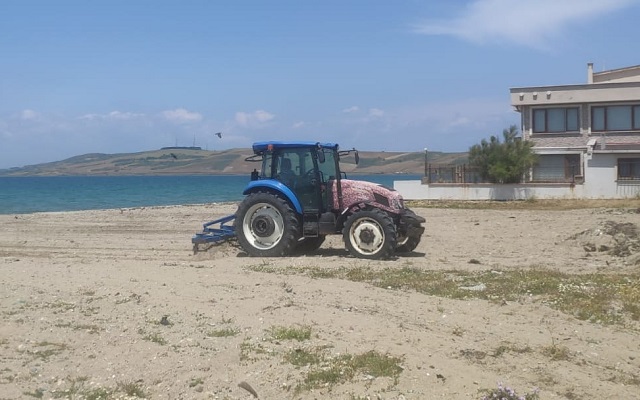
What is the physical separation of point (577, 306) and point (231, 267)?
6939 millimetres

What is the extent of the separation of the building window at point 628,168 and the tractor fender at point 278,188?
2737 cm

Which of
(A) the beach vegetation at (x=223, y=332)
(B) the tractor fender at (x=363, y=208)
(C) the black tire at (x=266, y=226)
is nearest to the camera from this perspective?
(A) the beach vegetation at (x=223, y=332)

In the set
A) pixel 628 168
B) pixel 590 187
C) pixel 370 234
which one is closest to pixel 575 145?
pixel 628 168

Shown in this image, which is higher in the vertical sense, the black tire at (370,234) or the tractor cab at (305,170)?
the tractor cab at (305,170)

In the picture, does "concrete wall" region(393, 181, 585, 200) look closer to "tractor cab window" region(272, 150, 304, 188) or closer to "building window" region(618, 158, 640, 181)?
"building window" region(618, 158, 640, 181)

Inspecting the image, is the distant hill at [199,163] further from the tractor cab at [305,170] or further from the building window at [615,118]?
the tractor cab at [305,170]

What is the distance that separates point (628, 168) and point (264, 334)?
34801mm

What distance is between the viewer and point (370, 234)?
637 inches

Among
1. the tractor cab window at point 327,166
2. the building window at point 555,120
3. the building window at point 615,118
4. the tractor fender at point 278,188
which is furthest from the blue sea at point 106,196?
the tractor fender at point 278,188

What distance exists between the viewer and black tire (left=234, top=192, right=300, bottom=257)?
16844 millimetres

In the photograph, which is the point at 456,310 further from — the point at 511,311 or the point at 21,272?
the point at 21,272

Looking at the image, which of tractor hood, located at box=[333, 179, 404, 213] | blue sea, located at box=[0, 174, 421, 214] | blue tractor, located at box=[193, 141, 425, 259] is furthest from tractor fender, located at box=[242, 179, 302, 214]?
blue sea, located at box=[0, 174, 421, 214]

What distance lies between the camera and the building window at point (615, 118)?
41.9m

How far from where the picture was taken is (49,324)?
9.70 m
